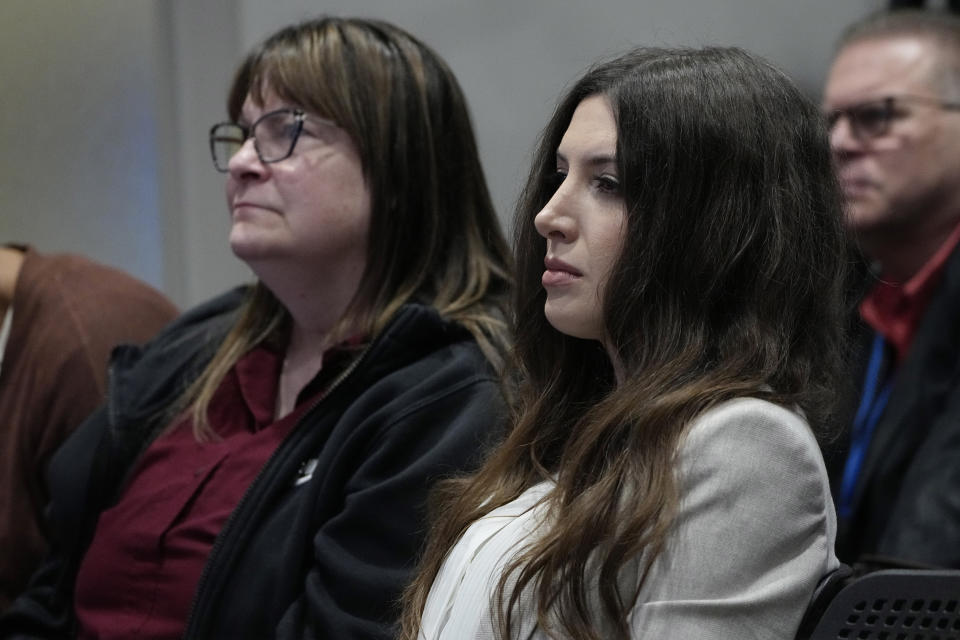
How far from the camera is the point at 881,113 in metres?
2.84

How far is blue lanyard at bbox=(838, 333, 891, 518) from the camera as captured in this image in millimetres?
2611

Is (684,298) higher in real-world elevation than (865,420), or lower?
higher

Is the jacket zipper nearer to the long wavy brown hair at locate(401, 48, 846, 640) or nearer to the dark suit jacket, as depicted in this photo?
the long wavy brown hair at locate(401, 48, 846, 640)

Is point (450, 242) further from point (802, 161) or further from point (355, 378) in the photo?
point (802, 161)

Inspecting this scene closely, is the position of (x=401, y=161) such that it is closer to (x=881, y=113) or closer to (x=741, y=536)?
(x=741, y=536)

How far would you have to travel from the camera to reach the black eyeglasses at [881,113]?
9.29 ft

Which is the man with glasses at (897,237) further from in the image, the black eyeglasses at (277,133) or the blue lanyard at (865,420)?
the black eyeglasses at (277,133)

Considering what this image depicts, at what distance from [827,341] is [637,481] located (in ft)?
0.93

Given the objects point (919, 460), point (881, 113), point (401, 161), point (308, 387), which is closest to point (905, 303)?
point (881, 113)

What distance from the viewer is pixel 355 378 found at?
191cm

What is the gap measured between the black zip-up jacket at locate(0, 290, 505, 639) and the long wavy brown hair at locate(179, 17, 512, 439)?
5.3 inches

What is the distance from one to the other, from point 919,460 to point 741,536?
126cm

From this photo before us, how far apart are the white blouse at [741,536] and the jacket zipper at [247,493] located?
70 cm

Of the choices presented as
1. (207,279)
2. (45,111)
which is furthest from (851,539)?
(45,111)
